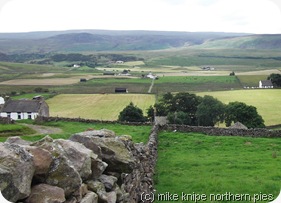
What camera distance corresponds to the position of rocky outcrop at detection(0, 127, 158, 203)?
19.0ft

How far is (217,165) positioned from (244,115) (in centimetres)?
3292

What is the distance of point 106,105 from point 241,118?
27.8 m

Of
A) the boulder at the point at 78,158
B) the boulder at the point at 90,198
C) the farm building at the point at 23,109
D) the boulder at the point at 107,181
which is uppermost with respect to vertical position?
the boulder at the point at 78,158

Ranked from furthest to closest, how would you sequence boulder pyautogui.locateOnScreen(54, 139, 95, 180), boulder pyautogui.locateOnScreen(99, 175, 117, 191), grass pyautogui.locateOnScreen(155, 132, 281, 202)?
1. grass pyautogui.locateOnScreen(155, 132, 281, 202)
2. boulder pyautogui.locateOnScreen(99, 175, 117, 191)
3. boulder pyautogui.locateOnScreen(54, 139, 95, 180)

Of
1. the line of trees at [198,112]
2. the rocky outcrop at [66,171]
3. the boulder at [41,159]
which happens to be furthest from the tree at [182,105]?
the boulder at [41,159]

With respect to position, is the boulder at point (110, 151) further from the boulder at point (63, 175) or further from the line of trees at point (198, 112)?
the line of trees at point (198, 112)

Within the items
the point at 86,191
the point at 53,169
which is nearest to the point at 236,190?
the point at 86,191

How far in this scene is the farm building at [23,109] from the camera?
4819 centimetres

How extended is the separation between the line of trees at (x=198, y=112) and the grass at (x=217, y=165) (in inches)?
933

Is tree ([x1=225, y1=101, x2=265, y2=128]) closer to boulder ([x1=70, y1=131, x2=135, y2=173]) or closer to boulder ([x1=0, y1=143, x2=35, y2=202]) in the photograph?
boulder ([x1=70, y1=131, x2=135, y2=173])

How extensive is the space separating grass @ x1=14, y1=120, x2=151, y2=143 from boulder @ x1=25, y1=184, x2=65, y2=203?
17.6m

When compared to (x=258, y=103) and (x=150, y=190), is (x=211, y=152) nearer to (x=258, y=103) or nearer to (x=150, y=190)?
(x=150, y=190)

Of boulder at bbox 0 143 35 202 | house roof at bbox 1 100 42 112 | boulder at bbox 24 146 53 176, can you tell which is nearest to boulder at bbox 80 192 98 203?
boulder at bbox 24 146 53 176

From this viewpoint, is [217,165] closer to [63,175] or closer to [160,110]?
[63,175]
